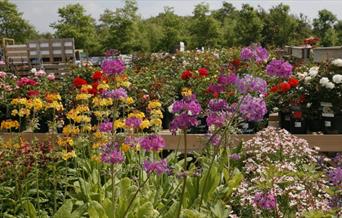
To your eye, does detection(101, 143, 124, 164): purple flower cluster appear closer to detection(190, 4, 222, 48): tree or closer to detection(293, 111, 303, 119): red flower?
detection(293, 111, 303, 119): red flower

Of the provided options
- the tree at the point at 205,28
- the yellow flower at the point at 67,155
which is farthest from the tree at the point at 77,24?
the yellow flower at the point at 67,155

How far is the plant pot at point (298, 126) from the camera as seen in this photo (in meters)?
5.61

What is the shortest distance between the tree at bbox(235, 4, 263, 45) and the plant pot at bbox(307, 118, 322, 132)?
67.3 ft

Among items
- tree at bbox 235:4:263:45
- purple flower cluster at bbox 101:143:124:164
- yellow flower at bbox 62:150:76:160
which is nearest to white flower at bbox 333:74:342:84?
yellow flower at bbox 62:150:76:160

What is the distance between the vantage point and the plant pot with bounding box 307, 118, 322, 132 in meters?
5.61

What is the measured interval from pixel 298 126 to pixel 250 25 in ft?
69.0

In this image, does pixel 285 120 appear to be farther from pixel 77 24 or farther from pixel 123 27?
pixel 77 24

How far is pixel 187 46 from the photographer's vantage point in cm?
2909

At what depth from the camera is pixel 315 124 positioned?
5.64 metres

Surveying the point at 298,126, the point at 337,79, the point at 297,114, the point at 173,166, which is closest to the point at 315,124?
the point at 298,126

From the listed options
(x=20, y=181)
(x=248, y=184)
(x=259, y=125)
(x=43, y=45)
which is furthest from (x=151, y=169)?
(x=43, y=45)

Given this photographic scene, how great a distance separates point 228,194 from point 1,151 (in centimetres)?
151

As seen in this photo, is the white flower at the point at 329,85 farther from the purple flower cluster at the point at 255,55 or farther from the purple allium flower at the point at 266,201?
the purple allium flower at the point at 266,201

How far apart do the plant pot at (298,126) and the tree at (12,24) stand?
27.8 m
